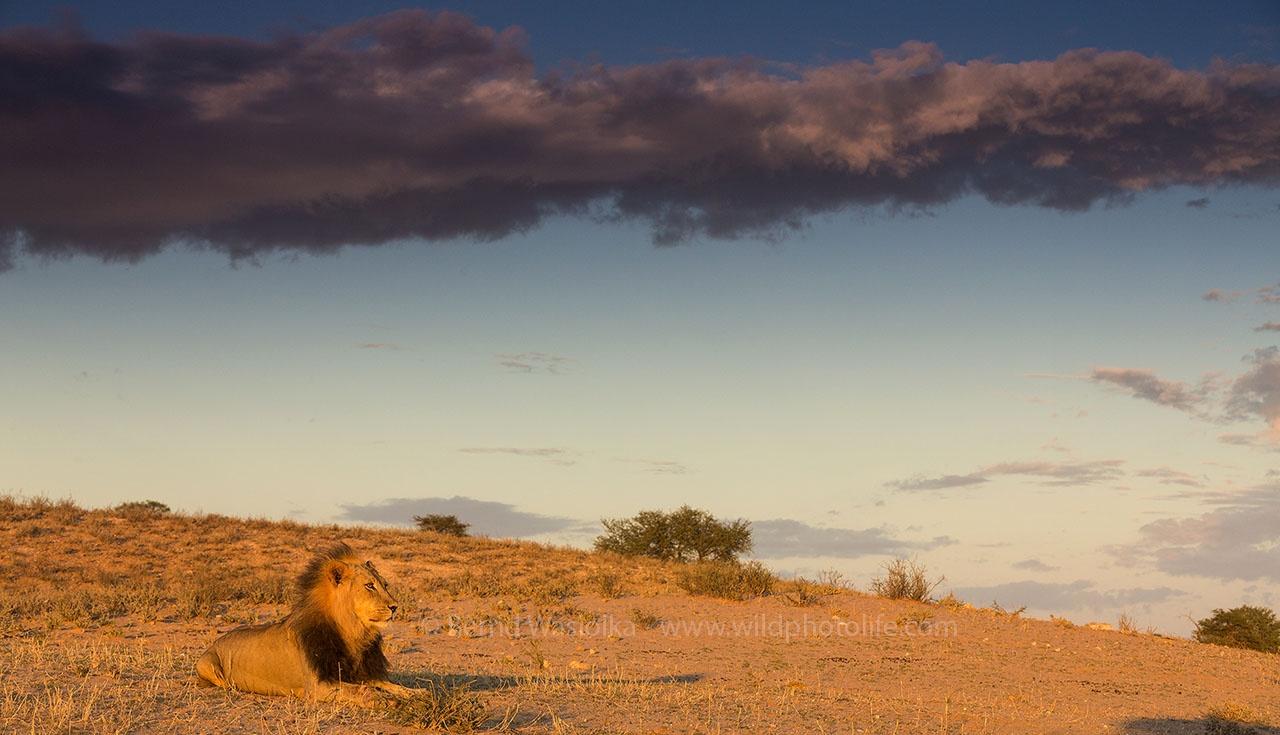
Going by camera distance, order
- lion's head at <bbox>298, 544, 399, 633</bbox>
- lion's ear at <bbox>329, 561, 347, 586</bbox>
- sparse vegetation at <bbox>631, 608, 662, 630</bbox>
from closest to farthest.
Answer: lion's head at <bbox>298, 544, 399, 633</bbox>, lion's ear at <bbox>329, 561, 347, 586</bbox>, sparse vegetation at <bbox>631, 608, 662, 630</bbox>

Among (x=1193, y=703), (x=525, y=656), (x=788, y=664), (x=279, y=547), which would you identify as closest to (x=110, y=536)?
(x=279, y=547)

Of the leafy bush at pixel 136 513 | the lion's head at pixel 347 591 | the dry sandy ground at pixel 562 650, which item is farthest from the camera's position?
the leafy bush at pixel 136 513

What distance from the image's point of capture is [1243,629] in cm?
3155

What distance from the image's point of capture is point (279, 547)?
34.5m

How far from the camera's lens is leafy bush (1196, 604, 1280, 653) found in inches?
1221

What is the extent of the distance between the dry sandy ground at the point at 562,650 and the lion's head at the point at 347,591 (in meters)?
0.88

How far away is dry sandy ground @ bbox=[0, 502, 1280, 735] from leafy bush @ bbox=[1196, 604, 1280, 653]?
164 inches

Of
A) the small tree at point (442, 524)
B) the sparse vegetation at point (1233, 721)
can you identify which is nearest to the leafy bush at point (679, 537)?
the small tree at point (442, 524)

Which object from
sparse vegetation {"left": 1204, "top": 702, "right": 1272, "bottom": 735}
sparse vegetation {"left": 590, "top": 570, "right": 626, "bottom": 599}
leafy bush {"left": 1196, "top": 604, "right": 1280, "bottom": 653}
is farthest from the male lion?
leafy bush {"left": 1196, "top": 604, "right": 1280, "bottom": 653}

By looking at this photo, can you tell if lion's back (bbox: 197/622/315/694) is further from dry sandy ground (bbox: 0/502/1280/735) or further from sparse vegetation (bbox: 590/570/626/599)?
sparse vegetation (bbox: 590/570/626/599)

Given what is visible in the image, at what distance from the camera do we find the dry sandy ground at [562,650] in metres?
11.5

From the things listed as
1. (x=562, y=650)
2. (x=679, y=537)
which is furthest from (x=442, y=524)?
(x=562, y=650)

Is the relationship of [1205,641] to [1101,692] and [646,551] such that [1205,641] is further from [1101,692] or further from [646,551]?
[646,551]

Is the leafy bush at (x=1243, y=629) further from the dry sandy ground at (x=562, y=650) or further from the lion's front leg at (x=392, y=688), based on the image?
the lion's front leg at (x=392, y=688)
